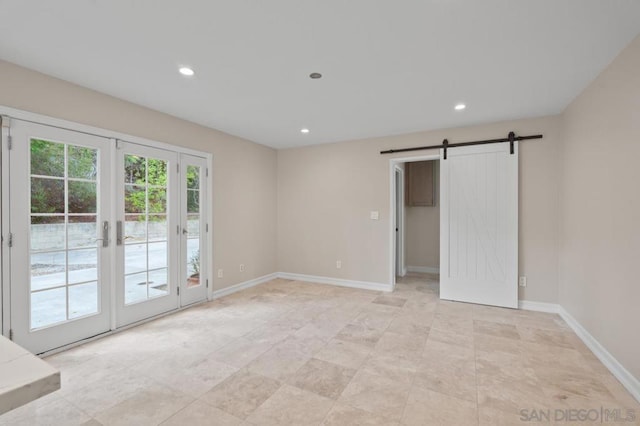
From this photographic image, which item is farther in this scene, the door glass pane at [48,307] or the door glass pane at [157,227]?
the door glass pane at [157,227]

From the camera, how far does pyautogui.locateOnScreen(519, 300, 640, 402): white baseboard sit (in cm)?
206

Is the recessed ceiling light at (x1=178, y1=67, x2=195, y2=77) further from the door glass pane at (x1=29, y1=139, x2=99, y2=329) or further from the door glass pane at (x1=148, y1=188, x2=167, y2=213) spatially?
the door glass pane at (x1=148, y1=188, x2=167, y2=213)

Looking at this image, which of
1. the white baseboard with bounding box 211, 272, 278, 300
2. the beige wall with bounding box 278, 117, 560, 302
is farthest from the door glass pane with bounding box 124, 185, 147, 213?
the beige wall with bounding box 278, 117, 560, 302

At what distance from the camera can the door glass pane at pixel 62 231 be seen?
8.45ft

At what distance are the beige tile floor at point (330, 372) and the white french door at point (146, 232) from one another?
279 mm

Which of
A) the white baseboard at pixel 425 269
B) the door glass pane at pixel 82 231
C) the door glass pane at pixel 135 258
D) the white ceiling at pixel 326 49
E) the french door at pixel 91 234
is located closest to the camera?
the white ceiling at pixel 326 49

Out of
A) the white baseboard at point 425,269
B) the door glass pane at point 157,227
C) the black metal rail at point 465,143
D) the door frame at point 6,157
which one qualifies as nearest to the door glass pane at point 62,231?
the door frame at point 6,157

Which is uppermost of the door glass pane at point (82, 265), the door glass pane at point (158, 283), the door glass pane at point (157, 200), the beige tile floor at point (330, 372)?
the door glass pane at point (157, 200)

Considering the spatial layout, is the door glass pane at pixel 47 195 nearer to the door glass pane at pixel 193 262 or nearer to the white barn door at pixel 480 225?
the door glass pane at pixel 193 262

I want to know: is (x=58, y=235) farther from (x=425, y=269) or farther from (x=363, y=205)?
(x=425, y=269)

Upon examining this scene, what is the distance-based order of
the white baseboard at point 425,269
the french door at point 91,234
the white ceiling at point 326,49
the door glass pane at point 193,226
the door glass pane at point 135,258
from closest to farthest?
the white ceiling at point 326,49 → the french door at point 91,234 → the door glass pane at point 135,258 → the door glass pane at point 193,226 → the white baseboard at point 425,269

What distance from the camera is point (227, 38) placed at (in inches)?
82.4

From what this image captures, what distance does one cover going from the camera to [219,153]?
438 centimetres

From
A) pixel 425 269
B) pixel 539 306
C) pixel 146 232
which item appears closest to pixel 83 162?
pixel 146 232
